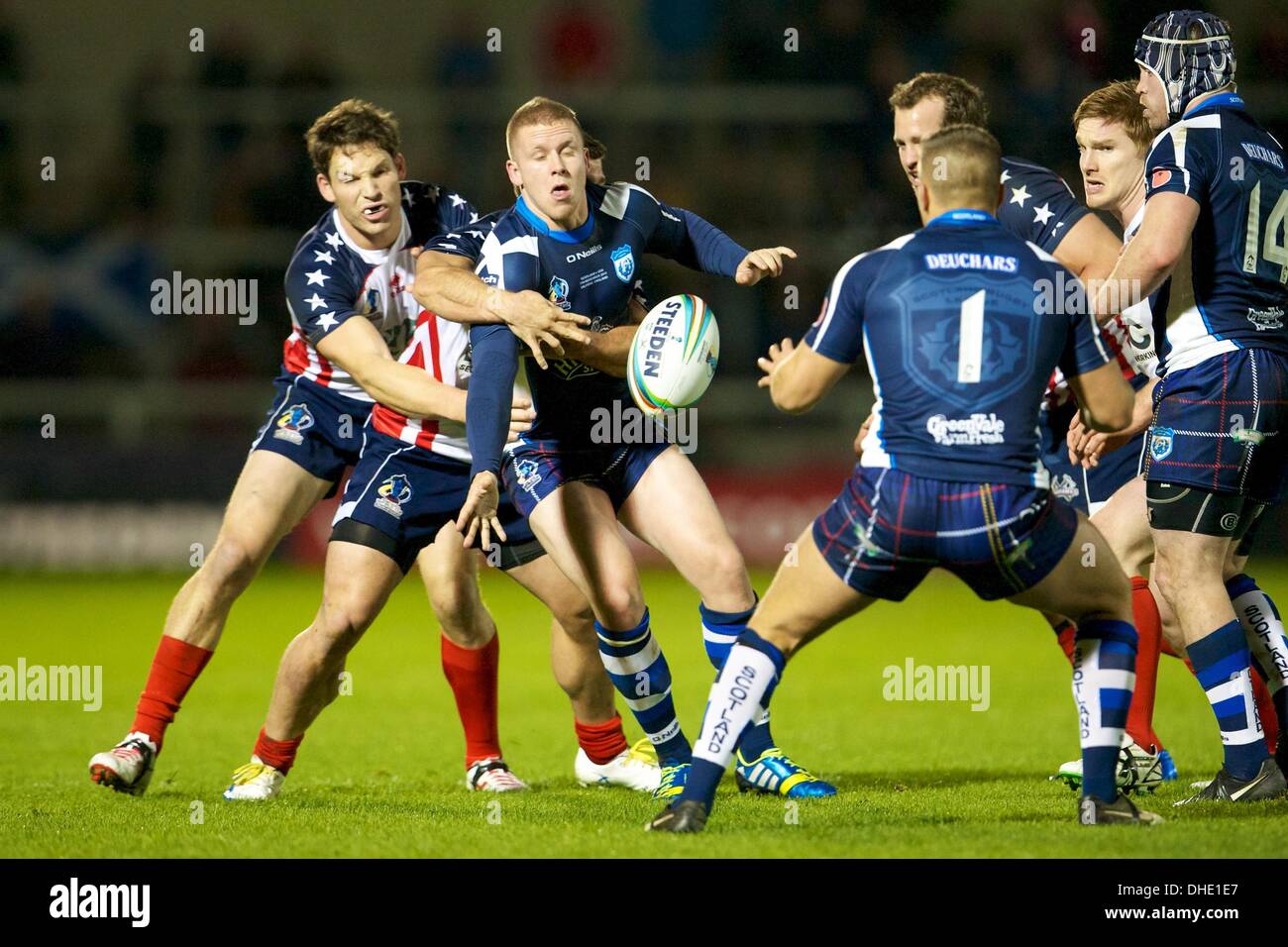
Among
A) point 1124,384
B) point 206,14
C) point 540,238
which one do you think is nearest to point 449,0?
point 206,14

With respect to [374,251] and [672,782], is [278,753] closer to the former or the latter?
[672,782]

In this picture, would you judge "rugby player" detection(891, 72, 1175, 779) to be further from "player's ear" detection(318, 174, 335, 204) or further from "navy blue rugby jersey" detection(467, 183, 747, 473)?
"player's ear" detection(318, 174, 335, 204)

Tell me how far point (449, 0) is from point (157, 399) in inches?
231

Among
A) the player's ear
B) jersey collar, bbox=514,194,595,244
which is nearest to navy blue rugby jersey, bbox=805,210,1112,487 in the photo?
jersey collar, bbox=514,194,595,244

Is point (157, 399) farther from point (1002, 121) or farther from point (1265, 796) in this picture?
point (1265, 796)

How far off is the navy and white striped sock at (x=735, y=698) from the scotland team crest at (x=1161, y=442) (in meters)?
1.81

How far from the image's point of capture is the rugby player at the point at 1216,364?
5.65 meters

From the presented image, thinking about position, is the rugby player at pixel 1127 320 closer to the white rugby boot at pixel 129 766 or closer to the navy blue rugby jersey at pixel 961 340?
the navy blue rugby jersey at pixel 961 340

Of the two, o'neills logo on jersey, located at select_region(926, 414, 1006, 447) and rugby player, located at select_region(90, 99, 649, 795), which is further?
rugby player, located at select_region(90, 99, 649, 795)

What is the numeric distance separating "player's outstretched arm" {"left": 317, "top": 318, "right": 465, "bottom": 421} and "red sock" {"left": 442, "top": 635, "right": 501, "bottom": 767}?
44.2 inches

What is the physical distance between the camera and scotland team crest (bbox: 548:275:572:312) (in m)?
6.03

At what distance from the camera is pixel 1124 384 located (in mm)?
4824

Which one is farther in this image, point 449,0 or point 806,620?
point 449,0

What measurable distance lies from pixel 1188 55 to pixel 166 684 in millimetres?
4817
